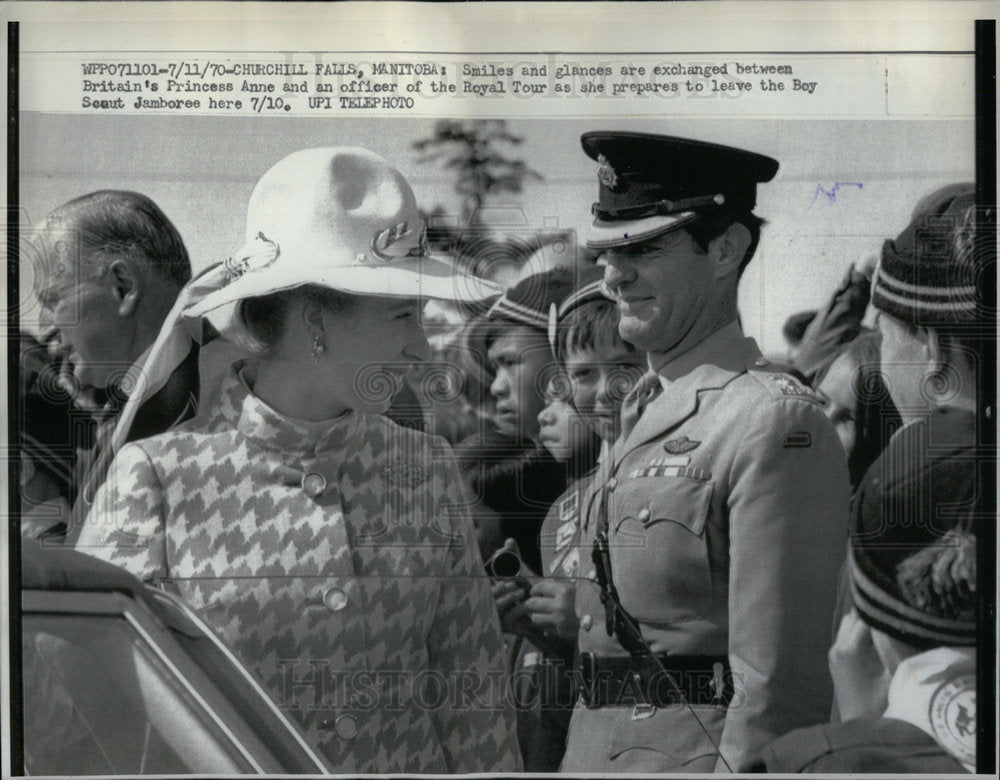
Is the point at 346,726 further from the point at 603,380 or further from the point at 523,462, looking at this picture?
the point at 603,380

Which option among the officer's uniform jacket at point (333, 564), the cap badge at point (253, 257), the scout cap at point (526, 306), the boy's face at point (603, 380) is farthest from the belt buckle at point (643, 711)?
the cap badge at point (253, 257)

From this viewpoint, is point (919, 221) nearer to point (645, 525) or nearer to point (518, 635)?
point (645, 525)

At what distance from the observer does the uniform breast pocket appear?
10.5 feet

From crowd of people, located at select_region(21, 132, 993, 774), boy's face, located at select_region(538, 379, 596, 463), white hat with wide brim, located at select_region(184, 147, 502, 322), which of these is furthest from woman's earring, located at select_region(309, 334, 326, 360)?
boy's face, located at select_region(538, 379, 596, 463)

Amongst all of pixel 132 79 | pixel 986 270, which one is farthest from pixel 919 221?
pixel 132 79

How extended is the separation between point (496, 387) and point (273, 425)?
69 cm

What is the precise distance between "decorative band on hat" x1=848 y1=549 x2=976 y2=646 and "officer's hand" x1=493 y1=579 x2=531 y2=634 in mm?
1026

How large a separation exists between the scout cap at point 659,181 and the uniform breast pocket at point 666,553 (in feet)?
2.60

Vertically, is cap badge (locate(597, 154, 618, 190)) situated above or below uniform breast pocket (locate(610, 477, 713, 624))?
above

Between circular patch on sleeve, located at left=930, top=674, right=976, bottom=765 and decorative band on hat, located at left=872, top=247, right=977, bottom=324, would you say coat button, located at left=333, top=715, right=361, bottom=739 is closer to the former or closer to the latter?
circular patch on sleeve, located at left=930, top=674, right=976, bottom=765

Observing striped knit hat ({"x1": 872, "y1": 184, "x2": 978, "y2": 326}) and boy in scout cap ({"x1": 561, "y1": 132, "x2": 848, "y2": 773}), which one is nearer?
boy in scout cap ({"x1": 561, "y1": 132, "x2": 848, "y2": 773})

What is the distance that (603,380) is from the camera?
3.29m

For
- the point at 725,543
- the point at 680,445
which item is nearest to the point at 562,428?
the point at 680,445

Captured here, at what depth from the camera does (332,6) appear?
332 cm
